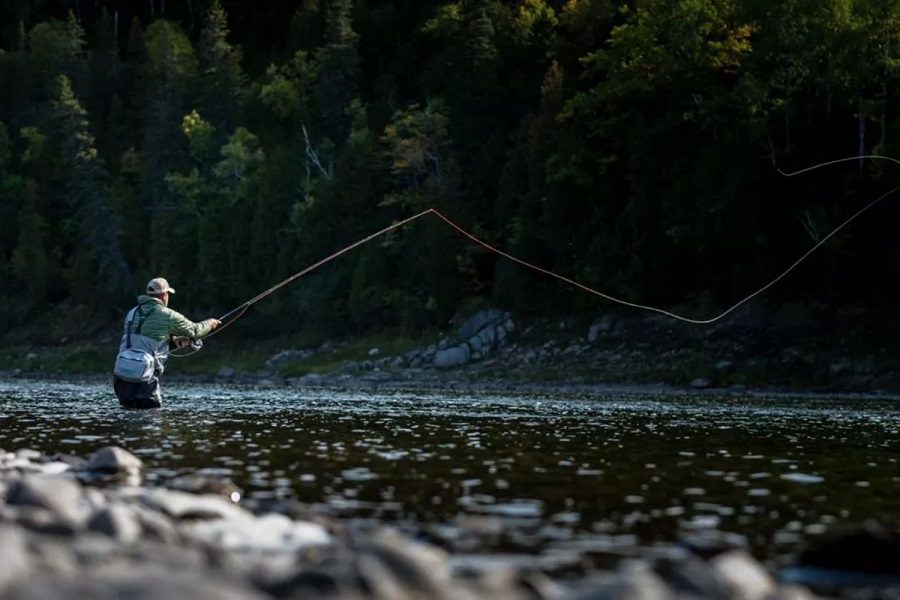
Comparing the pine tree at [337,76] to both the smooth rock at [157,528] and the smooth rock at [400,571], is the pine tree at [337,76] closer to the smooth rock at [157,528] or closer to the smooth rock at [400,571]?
the smooth rock at [157,528]

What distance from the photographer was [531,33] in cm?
5741

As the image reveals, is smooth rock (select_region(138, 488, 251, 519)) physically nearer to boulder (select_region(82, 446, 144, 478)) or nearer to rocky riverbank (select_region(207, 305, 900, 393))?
boulder (select_region(82, 446, 144, 478))

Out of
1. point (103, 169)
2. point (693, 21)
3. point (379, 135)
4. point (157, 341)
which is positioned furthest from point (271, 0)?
point (157, 341)

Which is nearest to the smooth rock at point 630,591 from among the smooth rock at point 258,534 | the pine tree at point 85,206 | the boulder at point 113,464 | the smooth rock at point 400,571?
the smooth rock at point 400,571

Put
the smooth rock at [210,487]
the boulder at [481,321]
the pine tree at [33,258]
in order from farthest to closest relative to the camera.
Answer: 1. the pine tree at [33,258]
2. the boulder at [481,321]
3. the smooth rock at [210,487]

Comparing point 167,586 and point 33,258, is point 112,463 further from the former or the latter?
point 33,258

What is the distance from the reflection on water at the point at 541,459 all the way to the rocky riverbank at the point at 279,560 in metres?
0.69

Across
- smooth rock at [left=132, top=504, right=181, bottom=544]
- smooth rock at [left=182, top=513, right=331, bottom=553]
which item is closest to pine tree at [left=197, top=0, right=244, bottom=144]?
smooth rock at [left=182, top=513, right=331, bottom=553]

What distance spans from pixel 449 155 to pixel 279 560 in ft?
161

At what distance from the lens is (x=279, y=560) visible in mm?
9055

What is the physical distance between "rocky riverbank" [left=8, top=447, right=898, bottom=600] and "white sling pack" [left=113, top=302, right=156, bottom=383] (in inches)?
369

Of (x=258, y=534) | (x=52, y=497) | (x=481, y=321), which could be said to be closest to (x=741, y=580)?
(x=258, y=534)

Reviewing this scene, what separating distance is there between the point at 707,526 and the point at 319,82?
60.8 meters

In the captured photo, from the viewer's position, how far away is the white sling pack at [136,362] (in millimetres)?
21594
